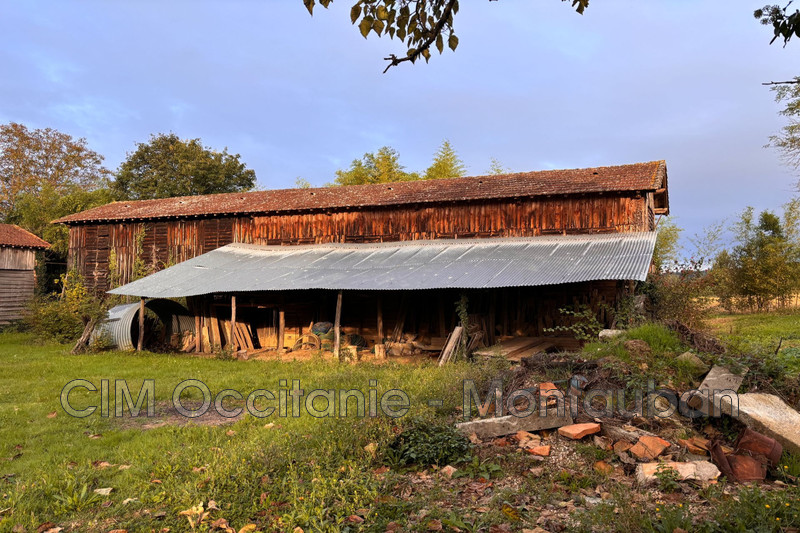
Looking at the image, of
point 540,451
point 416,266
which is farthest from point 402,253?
point 540,451

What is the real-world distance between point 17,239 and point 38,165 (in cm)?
1585

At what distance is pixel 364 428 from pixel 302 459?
850 mm

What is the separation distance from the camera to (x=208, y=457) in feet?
18.1

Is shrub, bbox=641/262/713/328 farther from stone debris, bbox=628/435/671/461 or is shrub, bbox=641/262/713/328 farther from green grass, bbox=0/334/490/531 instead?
stone debris, bbox=628/435/671/461

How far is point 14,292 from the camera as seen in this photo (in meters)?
23.3

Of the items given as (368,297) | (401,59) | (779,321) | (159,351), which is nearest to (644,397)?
(401,59)

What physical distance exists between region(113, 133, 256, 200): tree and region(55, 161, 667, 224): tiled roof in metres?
11.5

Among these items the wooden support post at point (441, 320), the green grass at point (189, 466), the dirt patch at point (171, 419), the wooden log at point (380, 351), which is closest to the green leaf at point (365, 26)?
the green grass at point (189, 466)

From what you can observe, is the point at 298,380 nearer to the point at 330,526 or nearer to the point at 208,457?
the point at 208,457

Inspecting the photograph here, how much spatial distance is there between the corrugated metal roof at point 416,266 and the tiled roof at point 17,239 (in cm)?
1020

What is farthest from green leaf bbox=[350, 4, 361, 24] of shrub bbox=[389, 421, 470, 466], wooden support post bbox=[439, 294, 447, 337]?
wooden support post bbox=[439, 294, 447, 337]

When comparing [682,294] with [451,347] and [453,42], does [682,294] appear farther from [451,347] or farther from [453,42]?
[453,42]

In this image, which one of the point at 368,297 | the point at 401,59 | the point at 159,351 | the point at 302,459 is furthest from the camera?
the point at 368,297

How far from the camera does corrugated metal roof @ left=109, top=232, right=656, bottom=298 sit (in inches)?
480
